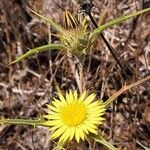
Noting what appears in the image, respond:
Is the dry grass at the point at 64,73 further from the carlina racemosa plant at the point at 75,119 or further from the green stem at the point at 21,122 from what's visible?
the green stem at the point at 21,122

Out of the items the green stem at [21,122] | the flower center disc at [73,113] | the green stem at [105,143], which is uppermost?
the flower center disc at [73,113]

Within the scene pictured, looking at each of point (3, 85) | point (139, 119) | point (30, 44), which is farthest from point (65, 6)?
point (139, 119)

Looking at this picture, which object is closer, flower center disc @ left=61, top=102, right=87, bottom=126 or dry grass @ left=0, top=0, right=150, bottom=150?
flower center disc @ left=61, top=102, right=87, bottom=126

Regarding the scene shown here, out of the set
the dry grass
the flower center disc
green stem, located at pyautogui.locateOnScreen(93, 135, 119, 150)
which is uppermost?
the dry grass

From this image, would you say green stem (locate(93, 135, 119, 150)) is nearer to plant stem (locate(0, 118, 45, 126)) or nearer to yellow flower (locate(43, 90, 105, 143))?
yellow flower (locate(43, 90, 105, 143))

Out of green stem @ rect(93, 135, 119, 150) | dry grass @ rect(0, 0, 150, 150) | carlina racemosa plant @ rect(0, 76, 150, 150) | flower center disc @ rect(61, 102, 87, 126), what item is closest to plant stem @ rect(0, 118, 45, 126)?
carlina racemosa plant @ rect(0, 76, 150, 150)

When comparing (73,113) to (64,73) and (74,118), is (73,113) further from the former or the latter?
(64,73)

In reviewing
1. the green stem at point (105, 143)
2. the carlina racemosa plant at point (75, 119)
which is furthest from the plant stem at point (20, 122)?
the green stem at point (105, 143)

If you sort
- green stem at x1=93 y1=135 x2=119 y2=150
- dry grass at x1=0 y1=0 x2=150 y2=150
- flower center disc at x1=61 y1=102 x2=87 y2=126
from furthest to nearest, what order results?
1. dry grass at x1=0 y1=0 x2=150 y2=150
2. flower center disc at x1=61 y1=102 x2=87 y2=126
3. green stem at x1=93 y1=135 x2=119 y2=150
